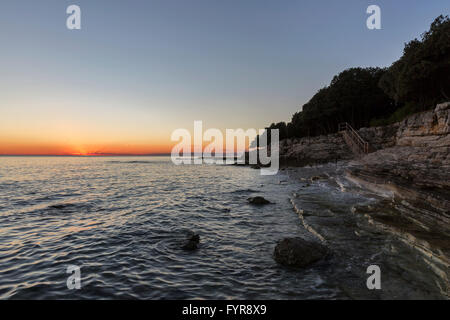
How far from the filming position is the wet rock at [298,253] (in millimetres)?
7381

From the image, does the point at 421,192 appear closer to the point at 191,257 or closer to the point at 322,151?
the point at 191,257

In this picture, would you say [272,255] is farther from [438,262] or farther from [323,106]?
[323,106]

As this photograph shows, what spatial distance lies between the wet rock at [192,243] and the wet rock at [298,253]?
123 inches

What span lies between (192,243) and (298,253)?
403cm

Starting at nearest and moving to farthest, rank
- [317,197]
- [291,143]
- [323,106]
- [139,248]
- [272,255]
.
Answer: [272,255] → [139,248] → [317,197] → [323,106] → [291,143]

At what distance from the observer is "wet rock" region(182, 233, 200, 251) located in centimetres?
902

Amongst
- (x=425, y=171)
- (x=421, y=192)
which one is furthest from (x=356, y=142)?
(x=421, y=192)

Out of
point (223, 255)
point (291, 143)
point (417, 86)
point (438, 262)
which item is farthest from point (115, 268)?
point (291, 143)

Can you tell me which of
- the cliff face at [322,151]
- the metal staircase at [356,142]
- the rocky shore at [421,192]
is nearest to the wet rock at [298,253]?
the rocky shore at [421,192]

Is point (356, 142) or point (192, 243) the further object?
point (356, 142)

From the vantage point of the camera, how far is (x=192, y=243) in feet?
30.3

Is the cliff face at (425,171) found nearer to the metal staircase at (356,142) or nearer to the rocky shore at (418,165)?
the rocky shore at (418,165)

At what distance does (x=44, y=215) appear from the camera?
Answer: 46.6 ft
